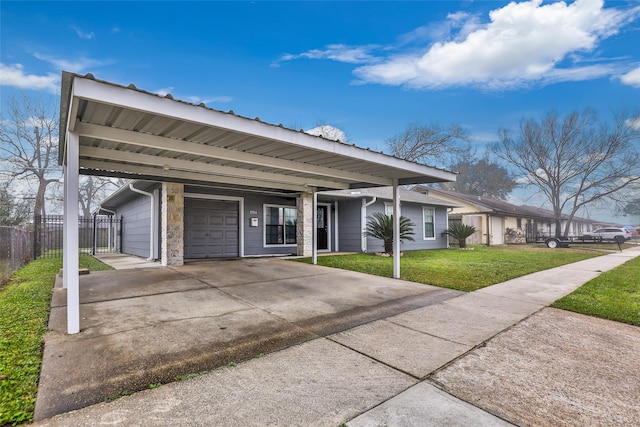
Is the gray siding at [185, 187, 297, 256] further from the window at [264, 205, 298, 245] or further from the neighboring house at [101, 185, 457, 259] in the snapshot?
the window at [264, 205, 298, 245]

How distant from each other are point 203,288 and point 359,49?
16468 millimetres

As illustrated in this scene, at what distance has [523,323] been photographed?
4016 mm

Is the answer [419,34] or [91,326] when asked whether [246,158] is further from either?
[419,34]

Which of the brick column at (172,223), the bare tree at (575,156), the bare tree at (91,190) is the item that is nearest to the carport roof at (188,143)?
the brick column at (172,223)

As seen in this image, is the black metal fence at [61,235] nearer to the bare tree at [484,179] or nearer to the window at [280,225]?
the window at [280,225]

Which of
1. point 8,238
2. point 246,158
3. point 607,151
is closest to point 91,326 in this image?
point 246,158

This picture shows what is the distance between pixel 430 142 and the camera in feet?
82.0

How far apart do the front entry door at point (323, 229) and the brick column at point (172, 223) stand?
6006mm

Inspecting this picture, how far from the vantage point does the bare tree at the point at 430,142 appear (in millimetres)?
24875

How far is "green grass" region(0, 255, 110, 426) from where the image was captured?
82.0 inches

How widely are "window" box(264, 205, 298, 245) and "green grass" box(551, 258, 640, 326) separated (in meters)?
8.68

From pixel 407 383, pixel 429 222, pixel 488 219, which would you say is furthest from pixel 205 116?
pixel 488 219

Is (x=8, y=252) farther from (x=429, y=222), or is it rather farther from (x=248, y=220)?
(x=429, y=222)

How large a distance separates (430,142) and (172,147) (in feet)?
77.6
